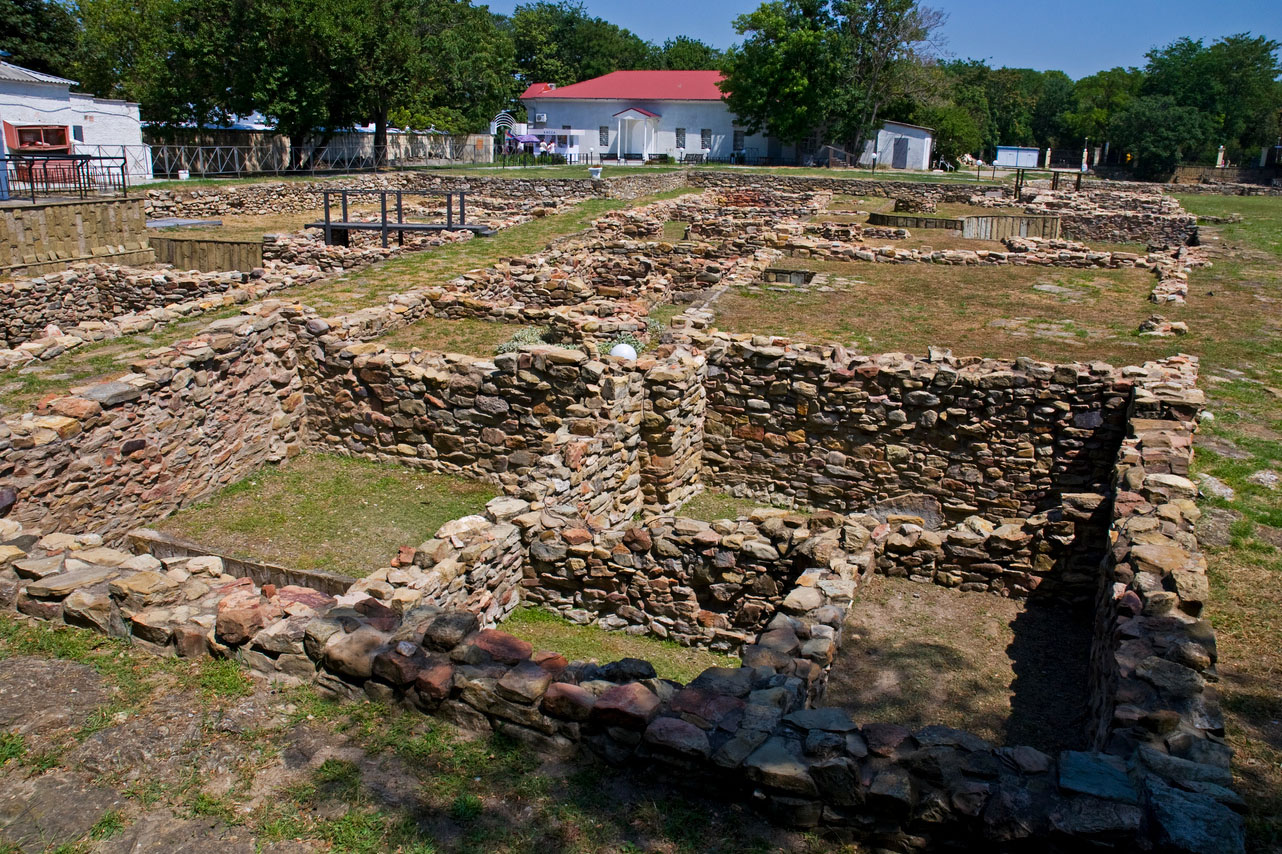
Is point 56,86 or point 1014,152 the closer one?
Answer: point 56,86

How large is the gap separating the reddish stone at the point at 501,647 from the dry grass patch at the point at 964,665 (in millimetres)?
2515

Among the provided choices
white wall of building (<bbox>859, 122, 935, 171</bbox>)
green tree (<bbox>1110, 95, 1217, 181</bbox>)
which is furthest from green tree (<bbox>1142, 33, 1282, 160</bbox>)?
white wall of building (<bbox>859, 122, 935, 171</bbox>)

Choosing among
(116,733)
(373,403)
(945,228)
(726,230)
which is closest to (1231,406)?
(373,403)

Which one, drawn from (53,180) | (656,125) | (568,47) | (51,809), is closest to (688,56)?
(568,47)

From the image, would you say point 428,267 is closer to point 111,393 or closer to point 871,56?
point 111,393

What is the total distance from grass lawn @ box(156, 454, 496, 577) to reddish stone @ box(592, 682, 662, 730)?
14.9 ft

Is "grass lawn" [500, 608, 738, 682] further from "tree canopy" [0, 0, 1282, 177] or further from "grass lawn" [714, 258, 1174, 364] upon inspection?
"tree canopy" [0, 0, 1282, 177]

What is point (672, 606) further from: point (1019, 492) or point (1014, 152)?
point (1014, 152)

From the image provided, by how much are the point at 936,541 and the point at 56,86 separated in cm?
3920

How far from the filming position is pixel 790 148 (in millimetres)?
63938

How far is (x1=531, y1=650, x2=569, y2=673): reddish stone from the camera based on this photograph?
15.9 feet

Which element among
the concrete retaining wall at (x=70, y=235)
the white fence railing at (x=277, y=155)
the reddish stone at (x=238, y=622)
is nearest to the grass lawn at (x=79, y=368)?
the reddish stone at (x=238, y=622)

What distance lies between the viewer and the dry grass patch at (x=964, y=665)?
20.9 ft

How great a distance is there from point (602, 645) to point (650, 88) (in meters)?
65.6
